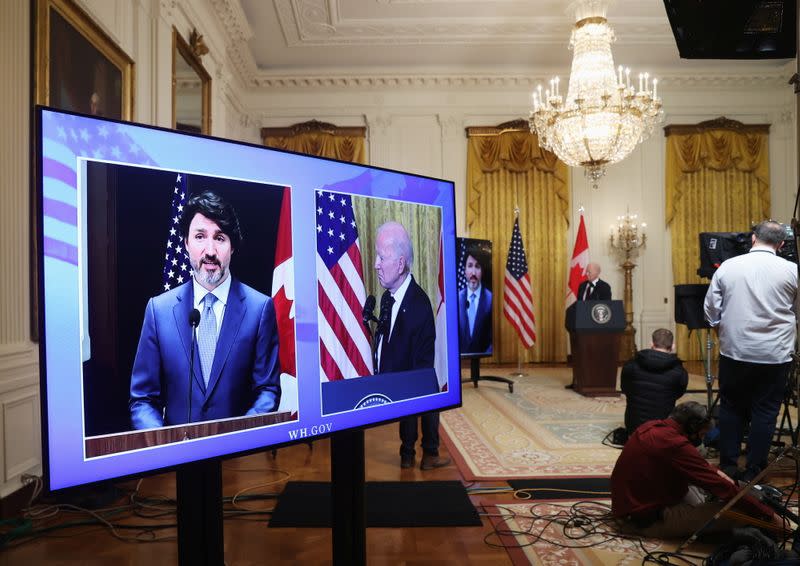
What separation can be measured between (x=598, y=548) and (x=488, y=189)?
7069 millimetres

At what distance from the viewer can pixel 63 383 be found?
99 cm

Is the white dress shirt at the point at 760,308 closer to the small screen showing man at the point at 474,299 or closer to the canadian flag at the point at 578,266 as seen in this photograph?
the small screen showing man at the point at 474,299

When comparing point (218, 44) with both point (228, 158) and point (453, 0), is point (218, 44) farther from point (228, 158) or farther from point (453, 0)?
point (228, 158)

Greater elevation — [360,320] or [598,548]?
[360,320]

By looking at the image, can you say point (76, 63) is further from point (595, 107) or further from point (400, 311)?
point (595, 107)

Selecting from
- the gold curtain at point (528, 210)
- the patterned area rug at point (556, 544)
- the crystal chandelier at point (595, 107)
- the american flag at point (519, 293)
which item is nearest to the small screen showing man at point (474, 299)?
the american flag at point (519, 293)

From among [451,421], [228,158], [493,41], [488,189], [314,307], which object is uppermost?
[493,41]

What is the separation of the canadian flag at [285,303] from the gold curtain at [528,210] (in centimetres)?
790

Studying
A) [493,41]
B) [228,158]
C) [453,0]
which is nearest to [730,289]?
[228,158]

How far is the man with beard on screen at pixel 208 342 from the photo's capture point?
110 centimetres

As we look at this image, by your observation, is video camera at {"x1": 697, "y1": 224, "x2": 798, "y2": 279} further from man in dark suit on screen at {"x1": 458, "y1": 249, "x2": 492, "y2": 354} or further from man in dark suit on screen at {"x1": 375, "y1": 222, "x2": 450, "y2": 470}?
man in dark suit on screen at {"x1": 375, "y1": 222, "x2": 450, "y2": 470}

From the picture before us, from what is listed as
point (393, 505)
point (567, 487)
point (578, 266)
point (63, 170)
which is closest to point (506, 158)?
point (578, 266)

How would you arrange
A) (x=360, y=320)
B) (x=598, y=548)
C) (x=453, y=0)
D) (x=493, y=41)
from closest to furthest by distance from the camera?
(x=360, y=320) → (x=598, y=548) → (x=453, y=0) → (x=493, y=41)

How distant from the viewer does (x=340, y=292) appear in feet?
4.77
